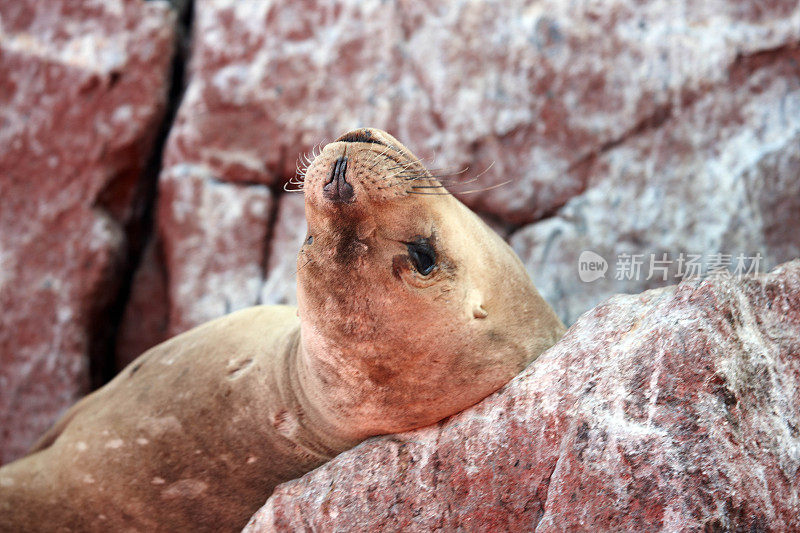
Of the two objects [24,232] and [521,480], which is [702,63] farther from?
[24,232]

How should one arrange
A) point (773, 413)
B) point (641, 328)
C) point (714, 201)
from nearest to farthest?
point (773, 413) → point (641, 328) → point (714, 201)

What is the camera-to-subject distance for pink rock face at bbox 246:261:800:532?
6.08 feet

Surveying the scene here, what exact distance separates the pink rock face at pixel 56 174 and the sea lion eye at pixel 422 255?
267 cm

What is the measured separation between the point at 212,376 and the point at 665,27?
2609mm

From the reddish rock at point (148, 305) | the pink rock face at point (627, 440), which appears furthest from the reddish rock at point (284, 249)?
the pink rock face at point (627, 440)

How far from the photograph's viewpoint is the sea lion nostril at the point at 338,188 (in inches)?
88.2

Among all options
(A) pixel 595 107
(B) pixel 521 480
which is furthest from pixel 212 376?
(A) pixel 595 107

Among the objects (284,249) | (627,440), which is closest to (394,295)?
(627,440)

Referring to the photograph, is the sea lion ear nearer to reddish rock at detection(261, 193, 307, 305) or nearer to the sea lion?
the sea lion

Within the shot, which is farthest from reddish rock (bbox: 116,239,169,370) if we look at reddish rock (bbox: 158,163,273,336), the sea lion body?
the sea lion body

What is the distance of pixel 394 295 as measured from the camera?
2285mm

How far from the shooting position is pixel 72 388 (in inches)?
172

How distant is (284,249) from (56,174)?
1.36 meters

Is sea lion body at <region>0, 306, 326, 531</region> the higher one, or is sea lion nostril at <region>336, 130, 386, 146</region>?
sea lion nostril at <region>336, 130, 386, 146</region>
